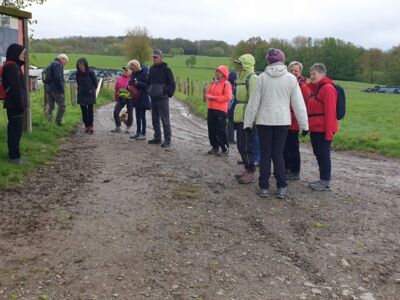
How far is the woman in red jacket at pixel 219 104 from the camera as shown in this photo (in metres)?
9.63

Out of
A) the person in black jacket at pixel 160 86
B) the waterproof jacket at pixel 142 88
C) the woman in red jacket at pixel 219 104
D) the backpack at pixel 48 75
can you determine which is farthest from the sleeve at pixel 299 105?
the backpack at pixel 48 75

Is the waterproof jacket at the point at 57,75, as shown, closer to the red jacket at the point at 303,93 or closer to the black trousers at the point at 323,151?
the red jacket at the point at 303,93

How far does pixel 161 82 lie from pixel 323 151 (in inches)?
174

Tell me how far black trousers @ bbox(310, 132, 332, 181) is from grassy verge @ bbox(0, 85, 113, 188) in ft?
15.3

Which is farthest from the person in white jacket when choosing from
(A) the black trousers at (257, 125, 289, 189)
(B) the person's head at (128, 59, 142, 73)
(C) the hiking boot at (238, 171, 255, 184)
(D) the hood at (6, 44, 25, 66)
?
(B) the person's head at (128, 59, 142, 73)

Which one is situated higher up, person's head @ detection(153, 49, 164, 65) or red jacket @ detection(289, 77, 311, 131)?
person's head @ detection(153, 49, 164, 65)

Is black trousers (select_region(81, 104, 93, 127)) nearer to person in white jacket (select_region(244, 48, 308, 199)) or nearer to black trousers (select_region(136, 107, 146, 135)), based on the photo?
black trousers (select_region(136, 107, 146, 135))

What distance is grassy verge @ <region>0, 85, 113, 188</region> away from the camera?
7.43 meters

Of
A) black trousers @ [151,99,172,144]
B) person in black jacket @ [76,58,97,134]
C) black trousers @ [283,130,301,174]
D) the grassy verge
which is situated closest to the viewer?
the grassy verge

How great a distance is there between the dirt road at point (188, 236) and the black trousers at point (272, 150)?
1.08ft

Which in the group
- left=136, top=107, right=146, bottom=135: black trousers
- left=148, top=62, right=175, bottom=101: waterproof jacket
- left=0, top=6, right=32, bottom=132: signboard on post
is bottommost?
left=136, top=107, right=146, bottom=135: black trousers

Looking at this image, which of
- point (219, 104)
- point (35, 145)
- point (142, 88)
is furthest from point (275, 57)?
point (35, 145)

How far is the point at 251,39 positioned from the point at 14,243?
73841mm

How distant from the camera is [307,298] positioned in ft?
13.4
